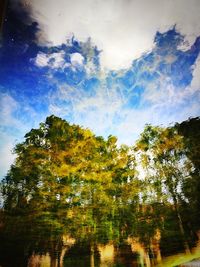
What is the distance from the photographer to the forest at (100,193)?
23.5 ft

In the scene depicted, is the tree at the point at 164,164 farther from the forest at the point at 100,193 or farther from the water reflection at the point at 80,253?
the water reflection at the point at 80,253

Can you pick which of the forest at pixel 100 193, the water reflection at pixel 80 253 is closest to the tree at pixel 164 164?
the forest at pixel 100 193

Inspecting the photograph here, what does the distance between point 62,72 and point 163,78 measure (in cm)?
383

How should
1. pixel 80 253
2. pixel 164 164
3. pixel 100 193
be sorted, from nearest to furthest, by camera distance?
1. pixel 80 253
2. pixel 100 193
3. pixel 164 164

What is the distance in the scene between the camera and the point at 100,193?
27.1ft

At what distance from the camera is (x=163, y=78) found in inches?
323

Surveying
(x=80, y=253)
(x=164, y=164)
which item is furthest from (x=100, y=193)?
(x=164, y=164)

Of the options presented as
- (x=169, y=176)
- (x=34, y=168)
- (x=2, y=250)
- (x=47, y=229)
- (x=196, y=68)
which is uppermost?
(x=196, y=68)

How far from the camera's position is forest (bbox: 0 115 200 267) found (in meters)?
7.16

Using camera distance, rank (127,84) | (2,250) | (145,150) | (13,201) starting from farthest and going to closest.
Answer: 1. (145,150)
2. (127,84)
3. (13,201)
4. (2,250)

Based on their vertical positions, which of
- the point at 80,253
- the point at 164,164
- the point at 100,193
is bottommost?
the point at 80,253

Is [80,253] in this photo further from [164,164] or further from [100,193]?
[164,164]

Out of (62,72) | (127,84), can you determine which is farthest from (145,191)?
(62,72)

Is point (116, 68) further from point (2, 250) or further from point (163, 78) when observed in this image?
point (2, 250)
